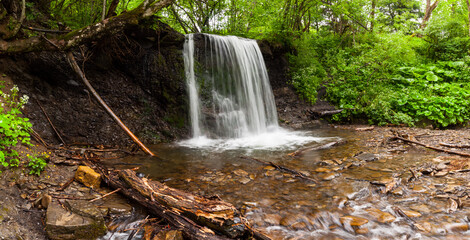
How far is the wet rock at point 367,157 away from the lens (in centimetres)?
460

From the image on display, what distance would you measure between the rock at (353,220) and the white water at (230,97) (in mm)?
4105

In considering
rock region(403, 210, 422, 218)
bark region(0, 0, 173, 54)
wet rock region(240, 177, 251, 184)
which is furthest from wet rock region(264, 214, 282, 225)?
bark region(0, 0, 173, 54)

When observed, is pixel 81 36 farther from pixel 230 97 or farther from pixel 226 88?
pixel 230 97

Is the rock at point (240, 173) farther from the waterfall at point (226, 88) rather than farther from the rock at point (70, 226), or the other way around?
the waterfall at point (226, 88)

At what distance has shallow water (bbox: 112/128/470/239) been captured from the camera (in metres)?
2.37

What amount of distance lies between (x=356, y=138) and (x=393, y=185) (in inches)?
151

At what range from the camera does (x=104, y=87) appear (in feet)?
21.5

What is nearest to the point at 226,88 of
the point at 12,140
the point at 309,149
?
the point at 309,149

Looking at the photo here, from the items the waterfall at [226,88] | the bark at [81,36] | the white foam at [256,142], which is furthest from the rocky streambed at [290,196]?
the waterfall at [226,88]

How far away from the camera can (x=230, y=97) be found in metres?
8.48

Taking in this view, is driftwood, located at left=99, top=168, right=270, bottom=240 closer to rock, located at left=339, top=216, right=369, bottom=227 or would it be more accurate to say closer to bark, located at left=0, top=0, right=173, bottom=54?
rock, located at left=339, top=216, right=369, bottom=227

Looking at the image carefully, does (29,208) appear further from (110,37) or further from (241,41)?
(241,41)

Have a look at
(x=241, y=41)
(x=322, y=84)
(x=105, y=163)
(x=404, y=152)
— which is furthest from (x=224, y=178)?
(x=322, y=84)

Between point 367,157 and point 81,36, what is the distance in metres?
5.98
